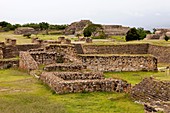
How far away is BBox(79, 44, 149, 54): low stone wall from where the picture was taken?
3769cm

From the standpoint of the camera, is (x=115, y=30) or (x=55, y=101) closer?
(x=55, y=101)

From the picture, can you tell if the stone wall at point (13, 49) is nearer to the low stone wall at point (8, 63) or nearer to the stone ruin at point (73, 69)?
the stone ruin at point (73, 69)

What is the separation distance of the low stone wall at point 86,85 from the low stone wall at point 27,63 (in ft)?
20.5

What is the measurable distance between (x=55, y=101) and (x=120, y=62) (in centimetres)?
1567

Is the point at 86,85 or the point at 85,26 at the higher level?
the point at 85,26

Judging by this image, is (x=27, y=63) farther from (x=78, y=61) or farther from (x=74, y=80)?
(x=74, y=80)

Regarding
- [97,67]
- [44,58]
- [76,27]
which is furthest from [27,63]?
[76,27]

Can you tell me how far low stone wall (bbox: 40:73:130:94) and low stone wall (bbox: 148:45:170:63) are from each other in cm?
2030

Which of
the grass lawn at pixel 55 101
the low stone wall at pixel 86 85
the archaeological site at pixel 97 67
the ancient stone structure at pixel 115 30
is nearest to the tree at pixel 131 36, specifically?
the archaeological site at pixel 97 67

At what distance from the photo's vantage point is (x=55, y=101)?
15844 mm

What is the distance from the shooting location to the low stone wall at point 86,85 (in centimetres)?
1716

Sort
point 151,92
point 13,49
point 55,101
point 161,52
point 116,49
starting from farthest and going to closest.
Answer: point 161,52 → point 116,49 → point 13,49 → point 55,101 → point 151,92

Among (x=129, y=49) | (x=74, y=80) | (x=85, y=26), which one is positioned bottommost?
(x=129, y=49)

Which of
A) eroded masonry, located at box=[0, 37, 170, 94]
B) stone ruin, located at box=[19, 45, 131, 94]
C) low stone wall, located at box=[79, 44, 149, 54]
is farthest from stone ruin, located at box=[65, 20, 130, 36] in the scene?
stone ruin, located at box=[19, 45, 131, 94]
